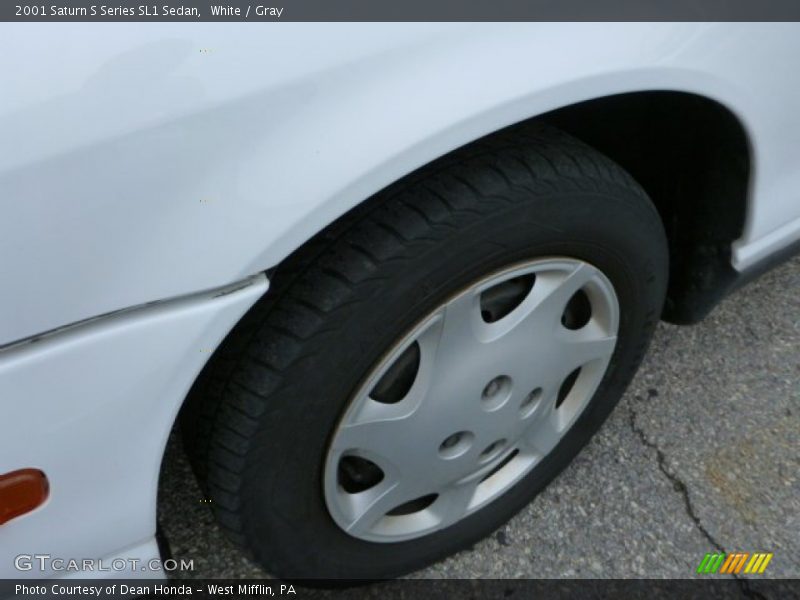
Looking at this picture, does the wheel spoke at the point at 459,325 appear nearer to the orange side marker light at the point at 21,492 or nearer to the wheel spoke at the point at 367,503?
the wheel spoke at the point at 367,503

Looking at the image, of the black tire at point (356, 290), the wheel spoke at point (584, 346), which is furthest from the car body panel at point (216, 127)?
the wheel spoke at point (584, 346)

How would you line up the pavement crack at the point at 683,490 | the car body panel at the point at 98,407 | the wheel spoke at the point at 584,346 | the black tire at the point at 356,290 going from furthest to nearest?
the pavement crack at the point at 683,490 → the wheel spoke at the point at 584,346 → the black tire at the point at 356,290 → the car body panel at the point at 98,407

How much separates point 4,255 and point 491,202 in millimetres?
634

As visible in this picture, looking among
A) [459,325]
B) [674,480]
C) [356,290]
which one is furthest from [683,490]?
[356,290]

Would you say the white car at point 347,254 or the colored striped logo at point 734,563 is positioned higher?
the white car at point 347,254

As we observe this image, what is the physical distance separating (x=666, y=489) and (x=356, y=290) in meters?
1.05

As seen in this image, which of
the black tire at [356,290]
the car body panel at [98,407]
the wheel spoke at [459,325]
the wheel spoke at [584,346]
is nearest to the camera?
the car body panel at [98,407]

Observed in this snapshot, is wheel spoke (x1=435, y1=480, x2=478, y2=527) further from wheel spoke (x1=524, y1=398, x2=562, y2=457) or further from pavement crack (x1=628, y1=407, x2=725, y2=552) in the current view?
pavement crack (x1=628, y1=407, x2=725, y2=552)

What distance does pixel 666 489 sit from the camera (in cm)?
180

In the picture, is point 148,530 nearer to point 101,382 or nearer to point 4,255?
point 101,382

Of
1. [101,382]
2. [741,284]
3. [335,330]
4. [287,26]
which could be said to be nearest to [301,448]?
[335,330]

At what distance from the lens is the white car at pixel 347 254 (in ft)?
2.78

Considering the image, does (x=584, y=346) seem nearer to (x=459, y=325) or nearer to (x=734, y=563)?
(x=459, y=325)

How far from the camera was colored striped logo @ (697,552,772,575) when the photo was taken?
66.3 inches
